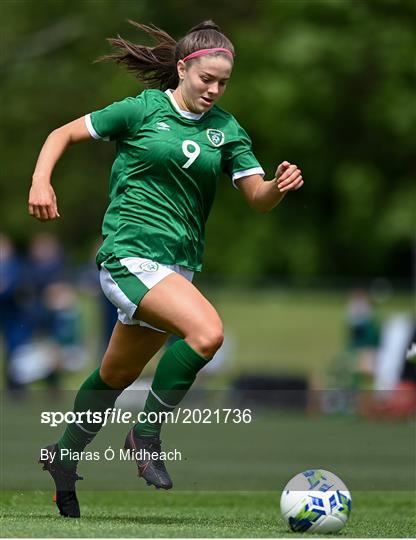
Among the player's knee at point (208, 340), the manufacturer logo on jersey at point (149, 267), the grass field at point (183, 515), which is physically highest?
the manufacturer logo on jersey at point (149, 267)

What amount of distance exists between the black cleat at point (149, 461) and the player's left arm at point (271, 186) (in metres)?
1.22

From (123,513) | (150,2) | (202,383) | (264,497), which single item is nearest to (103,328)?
(202,383)

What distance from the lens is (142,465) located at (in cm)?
604

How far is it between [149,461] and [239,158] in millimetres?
1489

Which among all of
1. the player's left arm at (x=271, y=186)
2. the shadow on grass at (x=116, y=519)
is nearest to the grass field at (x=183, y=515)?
the shadow on grass at (x=116, y=519)

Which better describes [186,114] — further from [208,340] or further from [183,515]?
[183,515]

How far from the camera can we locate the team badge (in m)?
6.00

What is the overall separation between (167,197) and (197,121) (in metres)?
0.40

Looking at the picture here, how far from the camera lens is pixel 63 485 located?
21.0 ft

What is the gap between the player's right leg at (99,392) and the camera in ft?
20.5

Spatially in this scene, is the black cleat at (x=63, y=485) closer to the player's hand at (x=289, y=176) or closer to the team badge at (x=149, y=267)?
the team badge at (x=149, y=267)

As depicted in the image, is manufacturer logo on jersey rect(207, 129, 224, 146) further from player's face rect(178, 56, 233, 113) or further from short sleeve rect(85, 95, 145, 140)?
short sleeve rect(85, 95, 145, 140)

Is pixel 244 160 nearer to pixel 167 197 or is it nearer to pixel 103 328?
pixel 167 197

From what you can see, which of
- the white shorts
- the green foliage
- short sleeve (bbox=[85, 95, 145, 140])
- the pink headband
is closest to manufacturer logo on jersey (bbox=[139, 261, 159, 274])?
the white shorts
